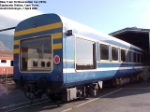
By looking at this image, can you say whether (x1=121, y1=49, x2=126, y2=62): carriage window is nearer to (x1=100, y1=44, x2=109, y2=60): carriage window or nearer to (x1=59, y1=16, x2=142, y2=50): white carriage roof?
(x1=100, y1=44, x2=109, y2=60): carriage window

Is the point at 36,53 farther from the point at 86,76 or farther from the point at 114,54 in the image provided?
the point at 114,54

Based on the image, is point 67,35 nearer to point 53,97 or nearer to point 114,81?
point 53,97

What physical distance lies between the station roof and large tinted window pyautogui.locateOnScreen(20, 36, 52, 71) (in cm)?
1303

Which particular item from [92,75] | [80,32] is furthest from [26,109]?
[80,32]

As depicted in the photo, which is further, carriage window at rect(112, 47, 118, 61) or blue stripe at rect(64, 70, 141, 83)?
carriage window at rect(112, 47, 118, 61)

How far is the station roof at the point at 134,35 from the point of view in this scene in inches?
748

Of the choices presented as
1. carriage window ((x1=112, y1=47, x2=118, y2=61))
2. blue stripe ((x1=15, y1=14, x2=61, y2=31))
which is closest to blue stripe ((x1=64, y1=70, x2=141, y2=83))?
carriage window ((x1=112, y1=47, x2=118, y2=61))

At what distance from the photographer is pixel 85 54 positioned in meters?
8.12

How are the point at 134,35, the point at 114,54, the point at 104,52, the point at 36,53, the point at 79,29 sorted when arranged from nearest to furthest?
the point at 36,53, the point at 79,29, the point at 104,52, the point at 114,54, the point at 134,35

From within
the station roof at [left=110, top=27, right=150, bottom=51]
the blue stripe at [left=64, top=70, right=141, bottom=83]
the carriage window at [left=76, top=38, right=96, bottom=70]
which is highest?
the station roof at [left=110, top=27, right=150, bottom=51]

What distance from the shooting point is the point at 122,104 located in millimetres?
8125

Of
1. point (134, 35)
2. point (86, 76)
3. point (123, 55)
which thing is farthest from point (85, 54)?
point (134, 35)

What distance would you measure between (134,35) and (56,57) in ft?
58.0

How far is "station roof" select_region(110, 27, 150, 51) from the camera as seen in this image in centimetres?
1900
